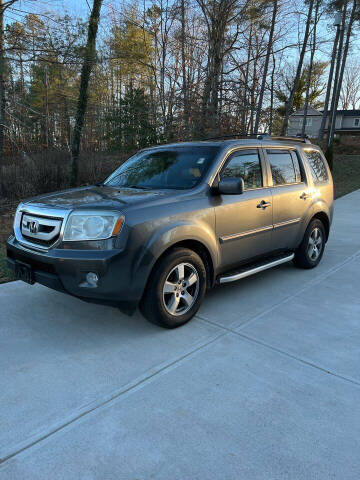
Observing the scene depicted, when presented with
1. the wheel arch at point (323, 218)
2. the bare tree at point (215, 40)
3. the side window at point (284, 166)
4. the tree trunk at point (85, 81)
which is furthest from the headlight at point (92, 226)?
the bare tree at point (215, 40)

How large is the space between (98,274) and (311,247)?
11.4 ft

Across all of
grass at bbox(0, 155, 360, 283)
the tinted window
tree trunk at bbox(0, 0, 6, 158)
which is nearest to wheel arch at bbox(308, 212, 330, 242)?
the tinted window

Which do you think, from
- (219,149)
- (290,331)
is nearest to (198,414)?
(290,331)

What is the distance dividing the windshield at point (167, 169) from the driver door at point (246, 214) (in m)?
0.27

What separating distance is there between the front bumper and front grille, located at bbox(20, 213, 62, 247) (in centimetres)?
13

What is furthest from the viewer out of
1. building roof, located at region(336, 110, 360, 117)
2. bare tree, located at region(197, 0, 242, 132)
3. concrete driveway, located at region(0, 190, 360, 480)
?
building roof, located at region(336, 110, 360, 117)

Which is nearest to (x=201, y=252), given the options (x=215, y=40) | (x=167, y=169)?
(x=167, y=169)

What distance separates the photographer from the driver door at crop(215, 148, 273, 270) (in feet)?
12.8

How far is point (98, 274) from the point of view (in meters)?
3.01

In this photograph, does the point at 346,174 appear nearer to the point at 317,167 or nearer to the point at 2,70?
the point at 317,167

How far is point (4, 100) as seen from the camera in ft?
30.5

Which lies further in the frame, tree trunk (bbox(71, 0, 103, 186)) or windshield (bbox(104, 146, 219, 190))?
tree trunk (bbox(71, 0, 103, 186))

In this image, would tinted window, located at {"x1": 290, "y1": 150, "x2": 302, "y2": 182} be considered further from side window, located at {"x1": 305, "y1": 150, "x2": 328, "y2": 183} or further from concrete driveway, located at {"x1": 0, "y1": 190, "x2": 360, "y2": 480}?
concrete driveway, located at {"x1": 0, "y1": 190, "x2": 360, "y2": 480}

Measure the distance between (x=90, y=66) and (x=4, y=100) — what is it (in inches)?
101
